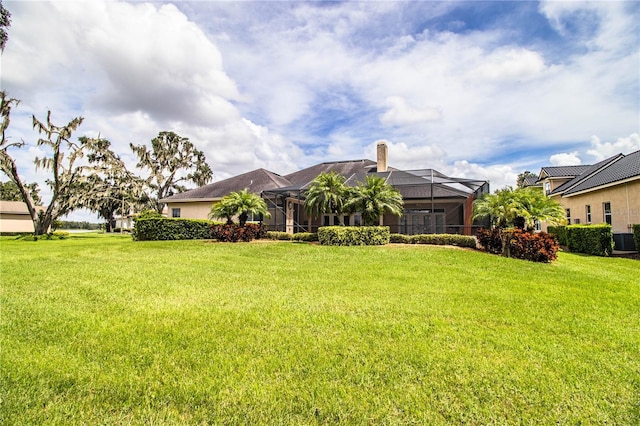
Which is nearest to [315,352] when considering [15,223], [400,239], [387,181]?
[400,239]

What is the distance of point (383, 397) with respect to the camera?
8.86ft

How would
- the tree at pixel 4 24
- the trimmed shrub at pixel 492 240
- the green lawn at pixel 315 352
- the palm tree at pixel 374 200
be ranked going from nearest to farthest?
the green lawn at pixel 315 352
the tree at pixel 4 24
the trimmed shrub at pixel 492 240
the palm tree at pixel 374 200

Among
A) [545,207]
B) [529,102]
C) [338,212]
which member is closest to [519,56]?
[529,102]

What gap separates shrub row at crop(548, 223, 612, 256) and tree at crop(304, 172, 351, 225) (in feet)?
38.0

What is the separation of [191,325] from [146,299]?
5.95ft

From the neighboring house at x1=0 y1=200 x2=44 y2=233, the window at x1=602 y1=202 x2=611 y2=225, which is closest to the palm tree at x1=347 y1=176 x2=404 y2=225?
the window at x1=602 y1=202 x2=611 y2=225

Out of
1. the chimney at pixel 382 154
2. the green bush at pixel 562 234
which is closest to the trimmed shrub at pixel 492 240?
the green bush at pixel 562 234

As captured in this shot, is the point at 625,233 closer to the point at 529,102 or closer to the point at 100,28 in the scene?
the point at 529,102

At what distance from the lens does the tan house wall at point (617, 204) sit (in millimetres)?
15570

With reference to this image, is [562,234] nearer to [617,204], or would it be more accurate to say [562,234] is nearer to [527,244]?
[617,204]

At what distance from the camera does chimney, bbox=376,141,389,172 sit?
2339cm

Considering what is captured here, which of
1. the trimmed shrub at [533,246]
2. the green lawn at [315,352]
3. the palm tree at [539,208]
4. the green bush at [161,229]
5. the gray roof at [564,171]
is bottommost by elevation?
the green lawn at [315,352]

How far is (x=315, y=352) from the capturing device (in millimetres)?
3504

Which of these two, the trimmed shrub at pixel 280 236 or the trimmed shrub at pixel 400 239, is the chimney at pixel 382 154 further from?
the trimmed shrub at pixel 280 236
